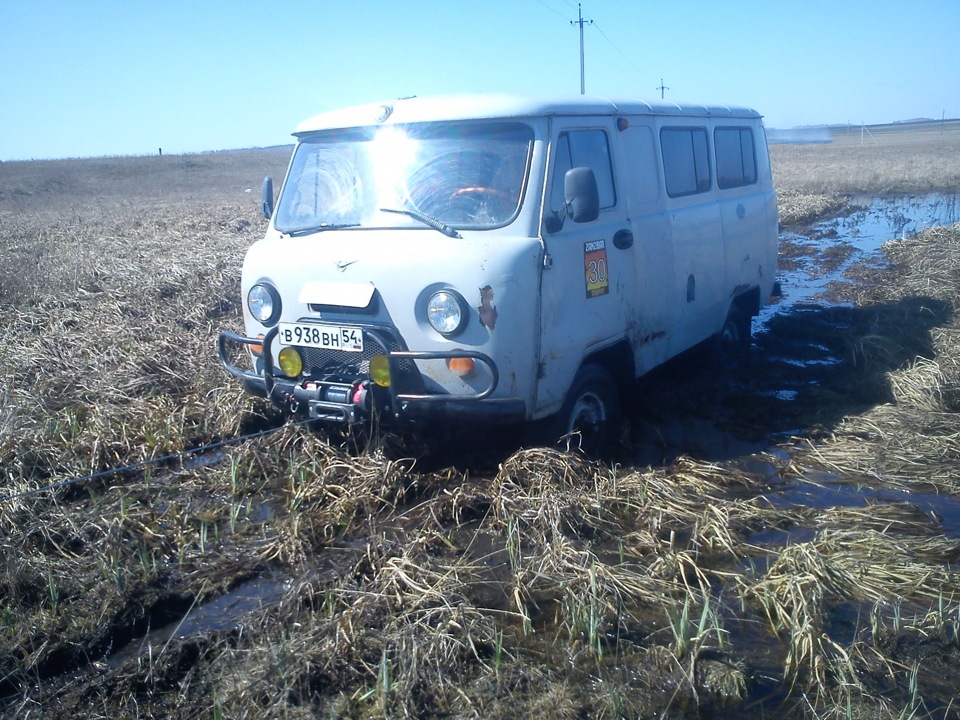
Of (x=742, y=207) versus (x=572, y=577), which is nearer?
(x=572, y=577)

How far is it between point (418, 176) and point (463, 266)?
2.74 feet

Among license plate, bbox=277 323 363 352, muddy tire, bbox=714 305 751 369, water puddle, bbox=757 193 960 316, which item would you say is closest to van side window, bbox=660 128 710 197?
muddy tire, bbox=714 305 751 369

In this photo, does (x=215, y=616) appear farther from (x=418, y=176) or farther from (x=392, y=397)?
(x=418, y=176)

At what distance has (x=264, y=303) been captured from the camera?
502 cm

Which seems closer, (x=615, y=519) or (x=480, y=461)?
(x=615, y=519)

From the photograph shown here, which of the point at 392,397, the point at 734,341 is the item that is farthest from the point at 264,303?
the point at 734,341

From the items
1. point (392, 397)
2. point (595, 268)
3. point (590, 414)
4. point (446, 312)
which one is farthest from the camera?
point (590, 414)

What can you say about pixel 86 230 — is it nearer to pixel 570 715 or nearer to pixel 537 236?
pixel 537 236

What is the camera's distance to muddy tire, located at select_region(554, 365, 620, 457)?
4.97 m

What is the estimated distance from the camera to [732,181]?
7.32 meters

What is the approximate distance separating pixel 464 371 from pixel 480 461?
0.97 m

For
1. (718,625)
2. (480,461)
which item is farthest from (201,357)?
(718,625)

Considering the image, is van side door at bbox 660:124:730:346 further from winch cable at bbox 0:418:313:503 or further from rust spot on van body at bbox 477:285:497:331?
winch cable at bbox 0:418:313:503

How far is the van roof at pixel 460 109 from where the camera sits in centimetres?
473
